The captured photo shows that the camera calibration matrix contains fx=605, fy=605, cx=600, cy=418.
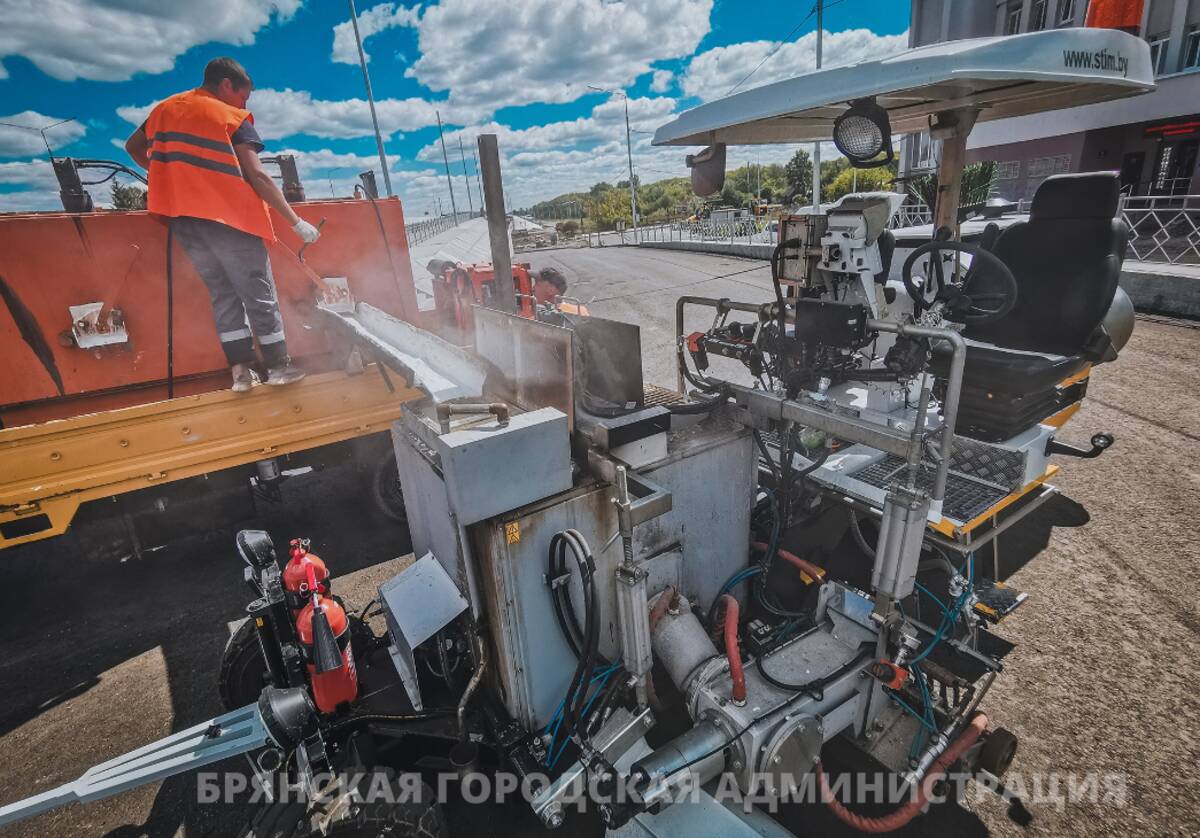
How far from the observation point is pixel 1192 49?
49.9 ft

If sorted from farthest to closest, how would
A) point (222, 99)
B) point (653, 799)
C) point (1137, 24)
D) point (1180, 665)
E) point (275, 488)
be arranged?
point (1137, 24) < point (275, 488) < point (222, 99) < point (1180, 665) < point (653, 799)

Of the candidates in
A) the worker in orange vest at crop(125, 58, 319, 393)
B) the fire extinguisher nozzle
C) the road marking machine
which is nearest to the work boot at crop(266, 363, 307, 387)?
the worker in orange vest at crop(125, 58, 319, 393)

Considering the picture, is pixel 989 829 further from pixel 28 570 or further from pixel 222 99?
pixel 28 570

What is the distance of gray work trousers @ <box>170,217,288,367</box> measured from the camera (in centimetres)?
347

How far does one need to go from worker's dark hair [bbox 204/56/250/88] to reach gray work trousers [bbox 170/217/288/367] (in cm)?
80

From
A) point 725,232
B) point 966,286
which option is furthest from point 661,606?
point 725,232

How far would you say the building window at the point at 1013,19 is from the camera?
19.7 meters

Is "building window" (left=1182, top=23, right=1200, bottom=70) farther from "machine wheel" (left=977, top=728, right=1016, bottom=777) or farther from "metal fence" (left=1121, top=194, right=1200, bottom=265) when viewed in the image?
"machine wheel" (left=977, top=728, right=1016, bottom=777)

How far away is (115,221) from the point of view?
418 cm

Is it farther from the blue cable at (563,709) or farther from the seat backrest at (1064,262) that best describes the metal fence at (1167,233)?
the blue cable at (563,709)

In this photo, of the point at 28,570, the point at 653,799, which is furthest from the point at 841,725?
the point at 28,570

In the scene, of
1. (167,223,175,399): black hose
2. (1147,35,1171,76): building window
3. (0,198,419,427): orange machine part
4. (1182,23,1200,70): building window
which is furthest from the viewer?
(1147,35,1171,76): building window

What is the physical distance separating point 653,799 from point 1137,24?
681 cm

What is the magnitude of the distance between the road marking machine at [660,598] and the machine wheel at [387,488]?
1447 mm
